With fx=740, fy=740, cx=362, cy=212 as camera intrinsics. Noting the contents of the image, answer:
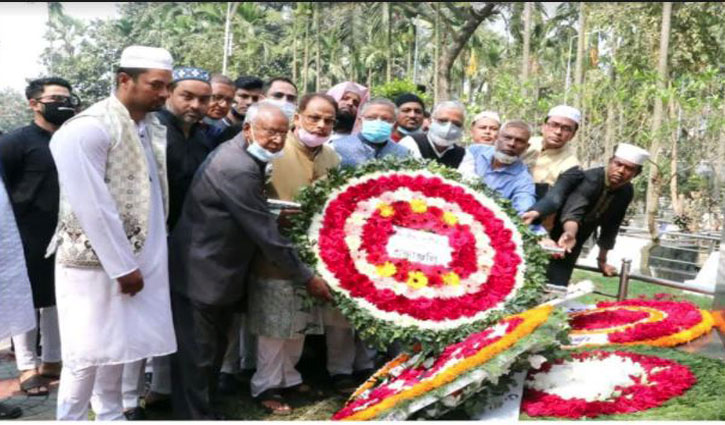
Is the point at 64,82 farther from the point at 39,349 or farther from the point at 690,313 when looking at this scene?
the point at 690,313

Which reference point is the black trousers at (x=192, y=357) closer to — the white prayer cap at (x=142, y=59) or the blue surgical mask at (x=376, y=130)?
the white prayer cap at (x=142, y=59)

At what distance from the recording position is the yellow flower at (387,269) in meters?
4.20

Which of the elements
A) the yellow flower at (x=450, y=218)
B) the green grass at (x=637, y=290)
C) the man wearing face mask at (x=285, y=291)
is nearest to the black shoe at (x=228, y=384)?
the man wearing face mask at (x=285, y=291)

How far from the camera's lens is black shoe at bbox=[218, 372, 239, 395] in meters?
4.82

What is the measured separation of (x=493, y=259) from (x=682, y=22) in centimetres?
1494

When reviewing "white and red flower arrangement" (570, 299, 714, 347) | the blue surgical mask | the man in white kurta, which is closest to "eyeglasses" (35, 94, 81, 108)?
the man in white kurta

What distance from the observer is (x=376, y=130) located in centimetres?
506

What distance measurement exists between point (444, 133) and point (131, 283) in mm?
2715

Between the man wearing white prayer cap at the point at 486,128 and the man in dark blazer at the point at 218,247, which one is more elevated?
the man wearing white prayer cap at the point at 486,128

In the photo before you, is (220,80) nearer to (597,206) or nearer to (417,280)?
(417,280)

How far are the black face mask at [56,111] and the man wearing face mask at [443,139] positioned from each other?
2339mm

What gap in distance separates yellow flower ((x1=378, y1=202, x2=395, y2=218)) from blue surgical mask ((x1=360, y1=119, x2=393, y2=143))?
788 millimetres

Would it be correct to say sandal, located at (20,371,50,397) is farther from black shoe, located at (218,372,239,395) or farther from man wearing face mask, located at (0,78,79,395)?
black shoe, located at (218,372,239,395)

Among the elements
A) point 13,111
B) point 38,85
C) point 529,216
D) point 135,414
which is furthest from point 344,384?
point 13,111
